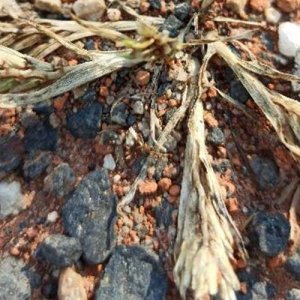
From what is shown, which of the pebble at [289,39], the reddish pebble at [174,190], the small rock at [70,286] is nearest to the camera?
the small rock at [70,286]

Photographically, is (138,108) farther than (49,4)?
No

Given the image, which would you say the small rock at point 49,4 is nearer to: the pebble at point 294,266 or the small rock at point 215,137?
the small rock at point 215,137

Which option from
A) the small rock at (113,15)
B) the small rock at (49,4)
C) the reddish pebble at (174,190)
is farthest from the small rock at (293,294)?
the small rock at (49,4)

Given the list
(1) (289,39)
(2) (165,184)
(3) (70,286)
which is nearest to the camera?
(3) (70,286)

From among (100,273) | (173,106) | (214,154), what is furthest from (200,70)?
(100,273)

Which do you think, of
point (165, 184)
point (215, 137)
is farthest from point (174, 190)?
point (215, 137)

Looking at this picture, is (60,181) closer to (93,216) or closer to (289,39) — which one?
(93,216)

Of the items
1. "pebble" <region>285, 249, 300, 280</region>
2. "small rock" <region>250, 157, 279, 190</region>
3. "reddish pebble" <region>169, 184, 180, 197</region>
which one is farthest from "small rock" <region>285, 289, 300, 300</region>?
"reddish pebble" <region>169, 184, 180, 197</region>
